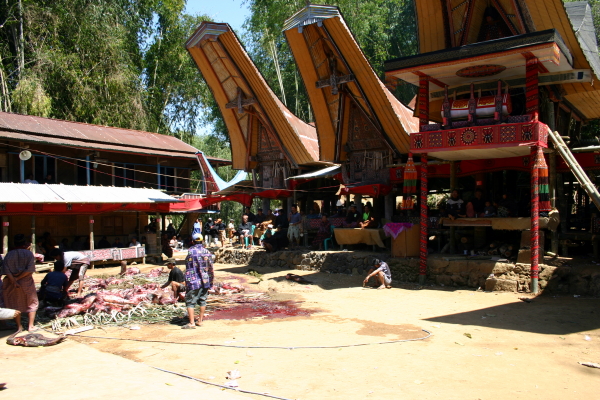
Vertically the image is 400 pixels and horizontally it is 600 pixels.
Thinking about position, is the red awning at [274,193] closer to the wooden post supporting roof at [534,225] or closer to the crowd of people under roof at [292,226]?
the crowd of people under roof at [292,226]

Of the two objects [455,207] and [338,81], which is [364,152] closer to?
[338,81]

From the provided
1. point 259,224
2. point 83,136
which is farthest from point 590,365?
point 83,136

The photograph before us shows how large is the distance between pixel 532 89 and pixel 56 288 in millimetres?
11138

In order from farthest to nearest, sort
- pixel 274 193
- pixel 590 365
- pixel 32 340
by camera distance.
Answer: pixel 274 193 < pixel 32 340 < pixel 590 365

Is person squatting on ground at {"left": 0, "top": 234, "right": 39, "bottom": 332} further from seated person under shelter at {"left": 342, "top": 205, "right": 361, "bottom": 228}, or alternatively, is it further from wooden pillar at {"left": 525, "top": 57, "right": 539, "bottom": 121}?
wooden pillar at {"left": 525, "top": 57, "right": 539, "bottom": 121}

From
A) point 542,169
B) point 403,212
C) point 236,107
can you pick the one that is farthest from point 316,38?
point 542,169

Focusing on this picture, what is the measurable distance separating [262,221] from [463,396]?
15.8 m

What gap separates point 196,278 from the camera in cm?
842

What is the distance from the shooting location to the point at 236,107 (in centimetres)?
2077

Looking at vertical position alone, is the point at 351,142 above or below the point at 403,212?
above

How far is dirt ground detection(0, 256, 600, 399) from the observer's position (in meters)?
5.44

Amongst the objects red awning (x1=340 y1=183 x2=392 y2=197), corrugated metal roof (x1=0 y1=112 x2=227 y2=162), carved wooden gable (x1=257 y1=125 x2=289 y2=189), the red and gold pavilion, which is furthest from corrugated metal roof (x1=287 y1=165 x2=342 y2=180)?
corrugated metal roof (x1=0 y1=112 x2=227 y2=162)

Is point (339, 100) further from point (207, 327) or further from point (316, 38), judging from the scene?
point (207, 327)

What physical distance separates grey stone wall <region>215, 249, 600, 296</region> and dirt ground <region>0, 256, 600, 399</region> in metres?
0.74
